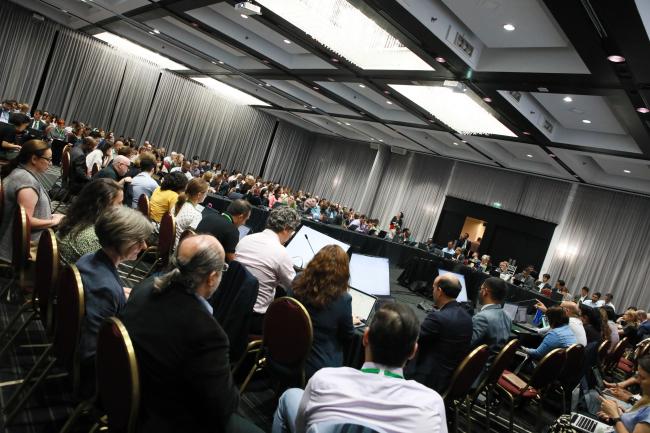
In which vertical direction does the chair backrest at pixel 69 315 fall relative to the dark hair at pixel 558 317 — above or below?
below

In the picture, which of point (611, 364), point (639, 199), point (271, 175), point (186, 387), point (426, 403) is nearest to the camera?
point (426, 403)

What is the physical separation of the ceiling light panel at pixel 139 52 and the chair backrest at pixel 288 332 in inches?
509

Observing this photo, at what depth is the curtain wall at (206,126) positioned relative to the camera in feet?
51.2

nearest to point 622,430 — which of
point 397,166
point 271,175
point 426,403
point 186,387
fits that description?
point 426,403

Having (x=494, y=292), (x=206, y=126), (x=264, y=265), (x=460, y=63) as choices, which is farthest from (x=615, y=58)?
(x=206, y=126)

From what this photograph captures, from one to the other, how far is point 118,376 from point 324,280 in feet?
4.31

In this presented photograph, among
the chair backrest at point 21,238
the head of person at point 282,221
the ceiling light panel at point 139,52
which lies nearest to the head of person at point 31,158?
the chair backrest at point 21,238

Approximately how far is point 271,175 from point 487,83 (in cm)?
1386

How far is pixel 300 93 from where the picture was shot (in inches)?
496

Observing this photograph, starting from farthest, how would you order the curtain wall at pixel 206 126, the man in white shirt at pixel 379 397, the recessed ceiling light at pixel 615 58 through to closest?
the curtain wall at pixel 206 126 → the recessed ceiling light at pixel 615 58 → the man in white shirt at pixel 379 397

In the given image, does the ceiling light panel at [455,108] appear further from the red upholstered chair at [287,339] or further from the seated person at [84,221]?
the seated person at [84,221]

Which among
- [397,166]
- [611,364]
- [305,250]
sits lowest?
[611,364]

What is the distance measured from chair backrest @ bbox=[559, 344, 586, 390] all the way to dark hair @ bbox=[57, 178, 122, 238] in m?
3.77

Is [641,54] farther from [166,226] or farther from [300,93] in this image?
[300,93]
